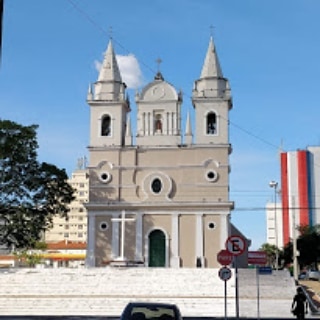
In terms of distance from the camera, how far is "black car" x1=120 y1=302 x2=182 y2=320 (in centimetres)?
1041

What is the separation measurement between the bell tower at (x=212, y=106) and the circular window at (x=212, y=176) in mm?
2111

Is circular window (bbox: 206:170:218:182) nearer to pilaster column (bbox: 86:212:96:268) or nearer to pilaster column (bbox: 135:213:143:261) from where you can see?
pilaster column (bbox: 135:213:143:261)

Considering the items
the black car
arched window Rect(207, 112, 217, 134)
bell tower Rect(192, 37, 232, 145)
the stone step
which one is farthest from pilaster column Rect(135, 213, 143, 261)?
the black car

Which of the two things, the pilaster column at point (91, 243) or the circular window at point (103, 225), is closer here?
the pilaster column at point (91, 243)

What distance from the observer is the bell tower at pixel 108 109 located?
42562 millimetres

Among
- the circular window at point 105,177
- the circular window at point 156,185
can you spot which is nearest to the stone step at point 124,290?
the circular window at point 156,185

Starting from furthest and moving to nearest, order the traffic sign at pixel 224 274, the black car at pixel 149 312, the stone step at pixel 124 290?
1. the stone step at pixel 124 290
2. the traffic sign at pixel 224 274
3. the black car at pixel 149 312

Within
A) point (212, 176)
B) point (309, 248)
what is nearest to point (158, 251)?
point (212, 176)

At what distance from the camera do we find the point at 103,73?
43812mm

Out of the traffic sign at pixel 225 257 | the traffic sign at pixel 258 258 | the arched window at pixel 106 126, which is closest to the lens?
the traffic sign at pixel 225 257

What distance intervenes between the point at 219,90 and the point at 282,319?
77.1 ft

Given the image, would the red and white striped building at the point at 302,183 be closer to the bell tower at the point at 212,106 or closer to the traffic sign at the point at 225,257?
the bell tower at the point at 212,106

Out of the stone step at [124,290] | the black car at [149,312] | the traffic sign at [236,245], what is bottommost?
the stone step at [124,290]

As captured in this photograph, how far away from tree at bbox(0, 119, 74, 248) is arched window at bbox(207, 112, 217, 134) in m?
11.4
